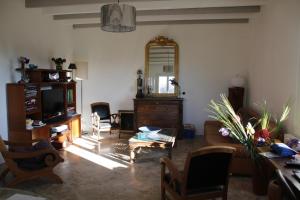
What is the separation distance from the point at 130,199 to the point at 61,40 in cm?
436

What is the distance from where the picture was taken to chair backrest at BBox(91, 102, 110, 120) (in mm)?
6137

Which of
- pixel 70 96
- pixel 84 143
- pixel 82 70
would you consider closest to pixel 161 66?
pixel 82 70

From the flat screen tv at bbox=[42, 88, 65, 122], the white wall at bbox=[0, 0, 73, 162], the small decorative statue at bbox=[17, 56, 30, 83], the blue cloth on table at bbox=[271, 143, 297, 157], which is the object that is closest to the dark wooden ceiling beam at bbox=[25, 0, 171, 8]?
the white wall at bbox=[0, 0, 73, 162]

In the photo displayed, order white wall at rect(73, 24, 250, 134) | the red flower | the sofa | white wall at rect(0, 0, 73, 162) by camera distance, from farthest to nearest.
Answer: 1. white wall at rect(73, 24, 250, 134)
2. white wall at rect(0, 0, 73, 162)
3. the sofa
4. the red flower

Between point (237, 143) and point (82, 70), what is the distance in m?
4.36

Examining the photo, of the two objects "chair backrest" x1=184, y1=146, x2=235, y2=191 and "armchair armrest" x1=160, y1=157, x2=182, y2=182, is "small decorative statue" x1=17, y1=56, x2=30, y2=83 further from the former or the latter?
"chair backrest" x1=184, y1=146, x2=235, y2=191

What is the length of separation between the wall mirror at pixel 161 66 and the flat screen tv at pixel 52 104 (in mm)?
2054

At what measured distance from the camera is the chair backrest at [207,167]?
2381mm

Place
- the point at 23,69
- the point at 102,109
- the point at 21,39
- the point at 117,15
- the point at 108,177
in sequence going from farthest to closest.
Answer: the point at 102,109
the point at 21,39
the point at 23,69
the point at 108,177
the point at 117,15

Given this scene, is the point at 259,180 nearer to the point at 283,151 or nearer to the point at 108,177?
the point at 283,151

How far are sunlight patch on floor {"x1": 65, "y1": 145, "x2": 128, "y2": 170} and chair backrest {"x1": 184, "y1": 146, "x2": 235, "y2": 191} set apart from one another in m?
1.90

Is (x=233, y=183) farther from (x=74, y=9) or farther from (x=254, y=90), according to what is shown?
(x=74, y=9)

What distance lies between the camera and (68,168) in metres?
4.09

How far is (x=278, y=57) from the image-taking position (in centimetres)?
405
